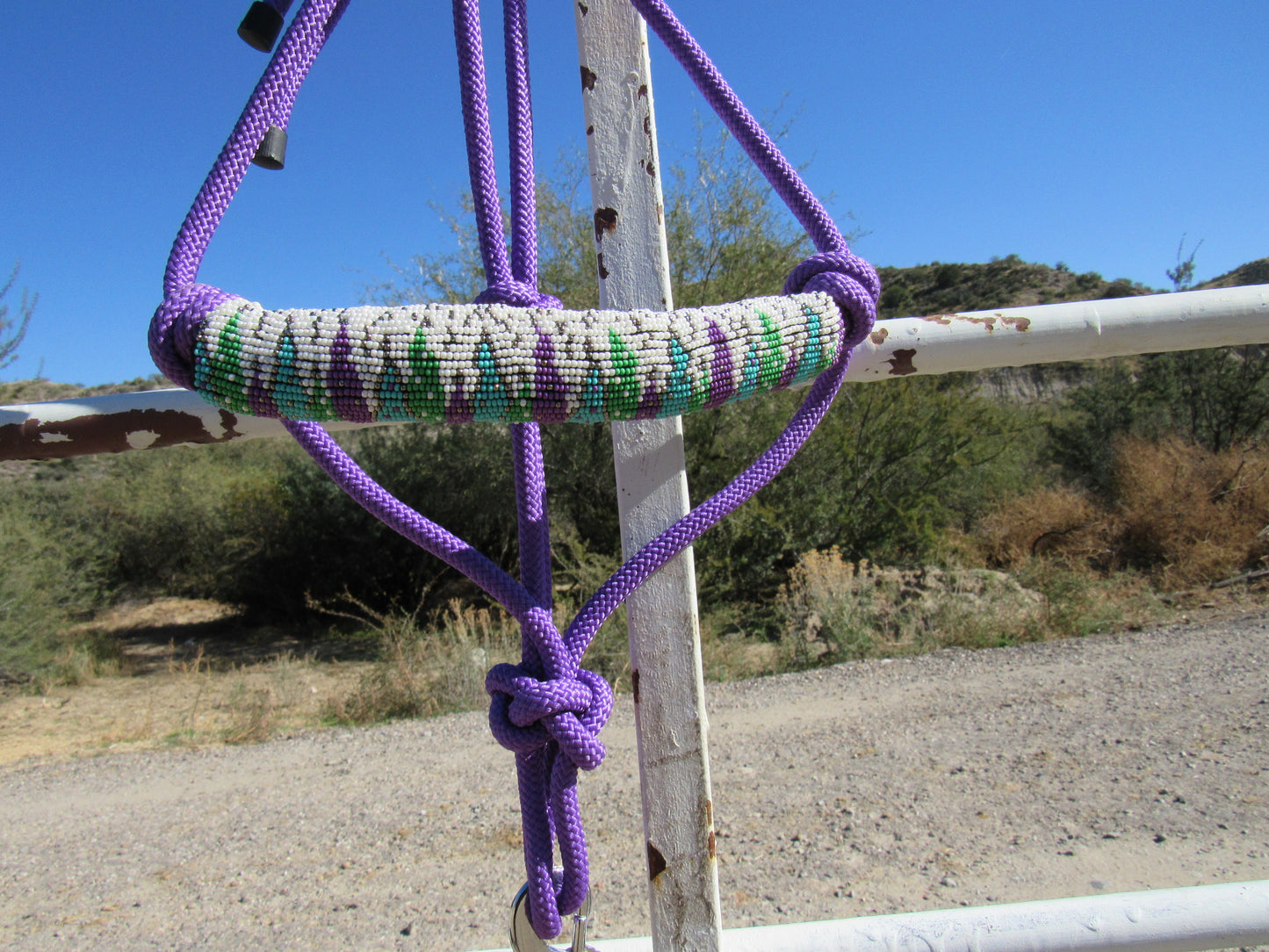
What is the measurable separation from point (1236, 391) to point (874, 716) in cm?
1010

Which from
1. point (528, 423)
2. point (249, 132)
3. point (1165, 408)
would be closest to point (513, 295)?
point (528, 423)

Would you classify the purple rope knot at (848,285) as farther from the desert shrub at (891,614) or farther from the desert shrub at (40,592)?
the desert shrub at (40,592)

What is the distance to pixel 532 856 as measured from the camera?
0.60m

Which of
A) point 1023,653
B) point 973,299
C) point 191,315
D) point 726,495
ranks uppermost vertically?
point 973,299

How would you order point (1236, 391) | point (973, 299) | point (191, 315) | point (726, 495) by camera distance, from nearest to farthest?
point (191, 315) → point (726, 495) → point (1236, 391) → point (973, 299)

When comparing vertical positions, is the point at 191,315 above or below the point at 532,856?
above

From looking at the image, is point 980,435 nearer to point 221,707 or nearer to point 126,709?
point 221,707

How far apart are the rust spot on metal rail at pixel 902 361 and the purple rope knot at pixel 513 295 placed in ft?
1.19

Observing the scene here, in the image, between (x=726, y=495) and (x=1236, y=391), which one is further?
(x=1236, y=391)

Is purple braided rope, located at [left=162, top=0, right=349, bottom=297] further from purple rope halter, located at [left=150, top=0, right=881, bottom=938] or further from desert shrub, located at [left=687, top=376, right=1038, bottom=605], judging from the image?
desert shrub, located at [left=687, top=376, right=1038, bottom=605]

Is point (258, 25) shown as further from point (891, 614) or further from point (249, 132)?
point (891, 614)

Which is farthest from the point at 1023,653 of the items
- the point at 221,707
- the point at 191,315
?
the point at 221,707

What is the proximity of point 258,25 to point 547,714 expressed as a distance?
696 mm

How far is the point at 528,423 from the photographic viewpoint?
66 cm
